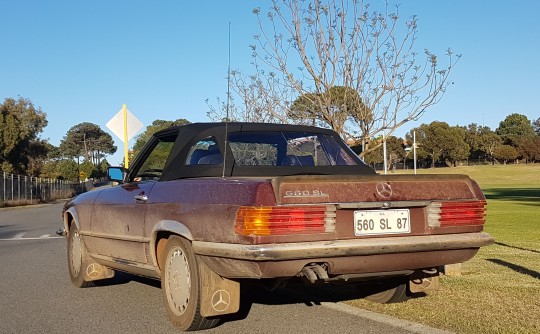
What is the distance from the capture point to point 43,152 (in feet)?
203

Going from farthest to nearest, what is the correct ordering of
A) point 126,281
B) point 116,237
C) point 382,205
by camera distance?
point 126,281
point 116,237
point 382,205

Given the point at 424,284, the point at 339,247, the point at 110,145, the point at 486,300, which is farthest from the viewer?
the point at 110,145

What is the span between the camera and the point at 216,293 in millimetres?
4598

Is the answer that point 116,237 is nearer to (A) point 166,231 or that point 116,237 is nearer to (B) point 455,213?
(A) point 166,231

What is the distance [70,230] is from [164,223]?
308cm

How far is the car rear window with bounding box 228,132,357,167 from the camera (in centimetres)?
550

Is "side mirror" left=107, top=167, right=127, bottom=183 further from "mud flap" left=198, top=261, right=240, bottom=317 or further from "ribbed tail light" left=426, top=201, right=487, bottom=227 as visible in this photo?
"ribbed tail light" left=426, top=201, right=487, bottom=227

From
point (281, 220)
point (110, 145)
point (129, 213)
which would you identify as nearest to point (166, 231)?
point (129, 213)

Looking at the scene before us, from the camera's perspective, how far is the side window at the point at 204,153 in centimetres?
541

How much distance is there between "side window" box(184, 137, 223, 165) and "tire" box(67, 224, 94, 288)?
7.38 ft

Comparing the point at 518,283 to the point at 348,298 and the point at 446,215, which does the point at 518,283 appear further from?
the point at 446,215

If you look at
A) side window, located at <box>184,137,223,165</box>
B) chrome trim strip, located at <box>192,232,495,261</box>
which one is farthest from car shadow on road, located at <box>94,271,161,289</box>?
chrome trim strip, located at <box>192,232,495,261</box>

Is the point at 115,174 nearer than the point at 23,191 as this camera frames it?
Yes

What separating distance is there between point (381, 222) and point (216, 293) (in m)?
1.36
